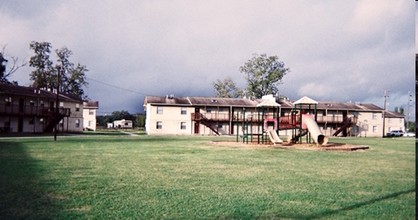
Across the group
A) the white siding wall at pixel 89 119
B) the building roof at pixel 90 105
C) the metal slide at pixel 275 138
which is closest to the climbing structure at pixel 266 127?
the metal slide at pixel 275 138

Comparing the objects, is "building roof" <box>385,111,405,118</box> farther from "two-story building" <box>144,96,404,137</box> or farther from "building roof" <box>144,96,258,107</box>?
"building roof" <box>144,96,258,107</box>

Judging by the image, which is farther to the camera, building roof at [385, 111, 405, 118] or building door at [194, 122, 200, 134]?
building roof at [385, 111, 405, 118]

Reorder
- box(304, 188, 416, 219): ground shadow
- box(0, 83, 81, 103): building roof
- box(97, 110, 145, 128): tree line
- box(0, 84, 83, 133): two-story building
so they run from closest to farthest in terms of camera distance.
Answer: box(304, 188, 416, 219): ground shadow < box(0, 84, 83, 133): two-story building < box(0, 83, 81, 103): building roof < box(97, 110, 145, 128): tree line

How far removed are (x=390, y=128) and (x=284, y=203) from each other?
233 feet

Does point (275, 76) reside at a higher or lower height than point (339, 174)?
higher

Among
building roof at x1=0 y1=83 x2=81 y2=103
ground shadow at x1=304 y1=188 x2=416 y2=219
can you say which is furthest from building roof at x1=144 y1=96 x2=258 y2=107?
ground shadow at x1=304 y1=188 x2=416 y2=219

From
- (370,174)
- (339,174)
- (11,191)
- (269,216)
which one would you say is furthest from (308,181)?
(11,191)

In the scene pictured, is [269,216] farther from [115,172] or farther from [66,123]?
[66,123]

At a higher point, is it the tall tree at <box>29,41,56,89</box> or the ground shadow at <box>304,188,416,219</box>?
the tall tree at <box>29,41,56,89</box>

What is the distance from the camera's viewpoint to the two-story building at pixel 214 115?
53475mm

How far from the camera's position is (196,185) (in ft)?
28.3

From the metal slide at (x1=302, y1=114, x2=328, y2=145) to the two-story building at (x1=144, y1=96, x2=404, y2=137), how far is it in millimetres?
24659

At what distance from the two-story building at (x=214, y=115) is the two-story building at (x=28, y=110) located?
36.4 ft

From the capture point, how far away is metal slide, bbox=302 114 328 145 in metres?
24.1
